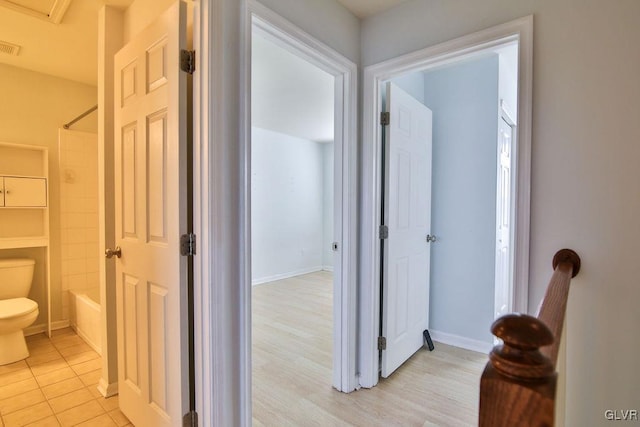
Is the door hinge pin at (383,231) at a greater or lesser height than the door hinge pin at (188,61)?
lesser

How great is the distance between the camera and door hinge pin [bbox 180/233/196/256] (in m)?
1.37

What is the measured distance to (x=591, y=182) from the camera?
1399mm

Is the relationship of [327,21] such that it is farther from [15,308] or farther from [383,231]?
[15,308]

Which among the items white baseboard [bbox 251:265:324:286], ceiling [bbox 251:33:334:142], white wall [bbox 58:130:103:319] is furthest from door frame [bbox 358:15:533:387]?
white baseboard [bbox 251:265:324:286]

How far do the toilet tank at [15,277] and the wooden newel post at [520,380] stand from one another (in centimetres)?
365

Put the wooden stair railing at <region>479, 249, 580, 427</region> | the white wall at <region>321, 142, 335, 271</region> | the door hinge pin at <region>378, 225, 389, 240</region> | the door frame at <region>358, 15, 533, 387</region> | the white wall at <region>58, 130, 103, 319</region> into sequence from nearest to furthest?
the wooden stair railing at <region>479, 249, 580, 427</region> < the door frame at <region>358, 15, 533, 387</region> < the door hinge pin at <region>378, 225, 389, 240</region> < the white wall at <region>58, 130, 103, 319</region> < the white wall at <region>321, 142, 335, 271</region>

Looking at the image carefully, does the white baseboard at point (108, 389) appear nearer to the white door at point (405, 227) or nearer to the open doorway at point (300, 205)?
the open doorway at point (300, 205)

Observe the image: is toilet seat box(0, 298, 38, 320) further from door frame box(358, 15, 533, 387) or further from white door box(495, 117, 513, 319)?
white door box(495, 117, 513, 319)

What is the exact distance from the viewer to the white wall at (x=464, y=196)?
8.71 feet

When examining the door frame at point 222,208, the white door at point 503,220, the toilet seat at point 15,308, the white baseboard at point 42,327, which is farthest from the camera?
the white baseboard at point 42,327

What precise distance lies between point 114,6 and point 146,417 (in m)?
2.39

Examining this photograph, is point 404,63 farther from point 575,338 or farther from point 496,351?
point 496,351

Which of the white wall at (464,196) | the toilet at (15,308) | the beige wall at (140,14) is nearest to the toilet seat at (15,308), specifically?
the toilet at (15,308)

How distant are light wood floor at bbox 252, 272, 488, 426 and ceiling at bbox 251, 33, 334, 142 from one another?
212 centimetres
